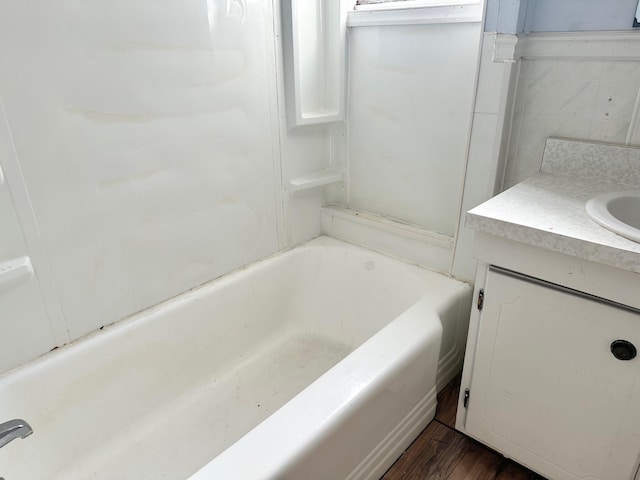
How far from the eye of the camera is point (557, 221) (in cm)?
105

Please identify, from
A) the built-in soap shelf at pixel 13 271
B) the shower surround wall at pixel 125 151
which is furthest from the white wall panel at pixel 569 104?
the built-in soap shelf at pixel 13 271

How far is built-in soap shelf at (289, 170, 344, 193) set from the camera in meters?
1.83

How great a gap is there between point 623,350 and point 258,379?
3.77ft

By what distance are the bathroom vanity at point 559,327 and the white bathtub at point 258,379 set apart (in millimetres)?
219

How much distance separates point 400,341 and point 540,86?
0.89 m

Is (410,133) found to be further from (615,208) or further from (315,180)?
(615,208)

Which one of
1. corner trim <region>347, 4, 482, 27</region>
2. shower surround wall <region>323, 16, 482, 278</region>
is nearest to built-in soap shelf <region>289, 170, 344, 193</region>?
shower surround wall <region>323, 16, 482, 278</region>

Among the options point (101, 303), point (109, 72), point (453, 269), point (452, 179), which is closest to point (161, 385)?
point (101, 303)

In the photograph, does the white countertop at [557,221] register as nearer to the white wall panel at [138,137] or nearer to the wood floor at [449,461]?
the wood floor at [449,461]

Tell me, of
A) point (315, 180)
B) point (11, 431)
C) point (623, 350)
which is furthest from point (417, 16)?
point (11, 431)

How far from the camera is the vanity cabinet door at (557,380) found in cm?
103

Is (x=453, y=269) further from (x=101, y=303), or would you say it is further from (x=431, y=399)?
(x=101, y=303)

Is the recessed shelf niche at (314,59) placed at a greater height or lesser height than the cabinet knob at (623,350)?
greater

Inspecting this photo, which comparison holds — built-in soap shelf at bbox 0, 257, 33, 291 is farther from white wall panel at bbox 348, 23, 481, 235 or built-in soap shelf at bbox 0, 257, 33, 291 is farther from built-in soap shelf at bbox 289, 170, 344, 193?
white wall panel at bbox 348, 23, 481, 235
